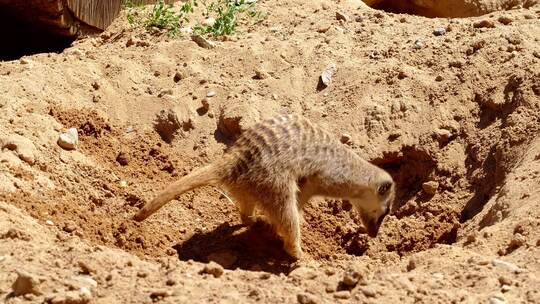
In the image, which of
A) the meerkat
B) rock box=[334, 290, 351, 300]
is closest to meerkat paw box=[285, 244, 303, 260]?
the meerkat

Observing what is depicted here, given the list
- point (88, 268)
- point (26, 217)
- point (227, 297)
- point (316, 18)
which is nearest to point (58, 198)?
point (26, 217)

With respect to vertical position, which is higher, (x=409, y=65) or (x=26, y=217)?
(x=409, y=65)

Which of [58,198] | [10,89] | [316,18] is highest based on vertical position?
[316,18]

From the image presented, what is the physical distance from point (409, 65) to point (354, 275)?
2510 millimetres

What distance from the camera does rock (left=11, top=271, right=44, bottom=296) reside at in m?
2.97

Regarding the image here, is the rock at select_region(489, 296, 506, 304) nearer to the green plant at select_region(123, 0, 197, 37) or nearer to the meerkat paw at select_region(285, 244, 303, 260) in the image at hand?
the meerkat paw at select_region(285, 244, 303, 260)

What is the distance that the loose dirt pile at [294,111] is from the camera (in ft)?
14.1

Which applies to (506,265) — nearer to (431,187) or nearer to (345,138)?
(431,187)

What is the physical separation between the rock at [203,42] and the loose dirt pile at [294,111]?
0.26 feet

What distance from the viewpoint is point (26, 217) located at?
3875mm

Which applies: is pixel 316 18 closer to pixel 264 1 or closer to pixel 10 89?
pixel 264 1

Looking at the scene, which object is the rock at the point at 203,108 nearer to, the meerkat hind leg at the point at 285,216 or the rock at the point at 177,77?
the rock at the point at 177,77

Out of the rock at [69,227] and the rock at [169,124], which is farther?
the rock at [169,124]

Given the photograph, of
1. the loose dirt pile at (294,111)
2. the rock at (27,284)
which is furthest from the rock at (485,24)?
the rock at (27,284)
